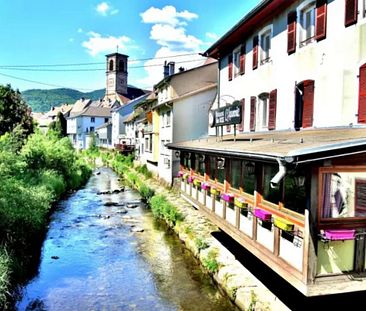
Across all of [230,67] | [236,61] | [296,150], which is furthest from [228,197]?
[230,67]

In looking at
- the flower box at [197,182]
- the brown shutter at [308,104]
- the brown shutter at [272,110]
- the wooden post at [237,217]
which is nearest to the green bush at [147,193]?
the flower box at [197,182]

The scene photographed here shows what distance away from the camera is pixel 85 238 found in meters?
17.6

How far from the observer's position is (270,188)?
883 centimetres

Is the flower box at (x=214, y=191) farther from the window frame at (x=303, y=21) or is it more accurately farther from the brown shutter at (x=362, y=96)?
the window frame at (x=303, y=21)

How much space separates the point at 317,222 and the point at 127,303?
21.3 ft

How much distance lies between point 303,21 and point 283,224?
8015 mm

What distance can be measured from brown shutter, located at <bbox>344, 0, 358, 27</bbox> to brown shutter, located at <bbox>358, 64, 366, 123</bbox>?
4.41 feet

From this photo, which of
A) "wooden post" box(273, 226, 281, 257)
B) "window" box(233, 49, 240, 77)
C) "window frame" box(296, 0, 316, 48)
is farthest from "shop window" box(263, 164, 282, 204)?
"window" box(233, 49, 240, 77)

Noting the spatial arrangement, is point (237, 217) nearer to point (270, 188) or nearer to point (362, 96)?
point (270, 188)

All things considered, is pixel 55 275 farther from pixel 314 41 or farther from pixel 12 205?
pixel 314 41

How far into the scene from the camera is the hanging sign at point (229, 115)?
39.0ft

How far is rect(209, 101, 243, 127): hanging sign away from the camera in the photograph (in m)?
11.9

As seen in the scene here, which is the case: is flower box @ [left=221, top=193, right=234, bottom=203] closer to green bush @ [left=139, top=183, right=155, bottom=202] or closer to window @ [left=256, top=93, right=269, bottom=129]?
window @ [left=256, top=93, right=269, bottom=129]

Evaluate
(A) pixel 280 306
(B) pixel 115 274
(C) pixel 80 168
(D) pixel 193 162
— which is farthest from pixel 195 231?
(C) pixel 80 168
